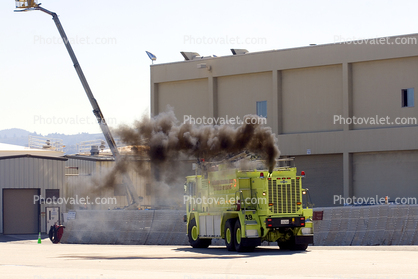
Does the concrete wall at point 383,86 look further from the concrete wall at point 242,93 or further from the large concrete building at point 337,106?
the concrete wall at point 242,93

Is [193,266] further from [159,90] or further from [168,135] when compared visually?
[159,90]

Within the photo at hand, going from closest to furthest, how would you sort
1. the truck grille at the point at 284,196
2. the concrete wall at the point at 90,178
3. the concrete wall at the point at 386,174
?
the truck grille at the point at 284,196 → the concrete wall at the point at 386,174 → the concrete wall at the point at 90,178

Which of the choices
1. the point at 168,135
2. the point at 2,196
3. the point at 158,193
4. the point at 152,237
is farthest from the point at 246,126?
the point at 2,196

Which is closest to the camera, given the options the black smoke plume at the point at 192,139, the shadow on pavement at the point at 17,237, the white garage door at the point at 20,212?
the black smoke plume at the point at 192,139

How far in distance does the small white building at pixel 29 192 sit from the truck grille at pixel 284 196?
25583 mm

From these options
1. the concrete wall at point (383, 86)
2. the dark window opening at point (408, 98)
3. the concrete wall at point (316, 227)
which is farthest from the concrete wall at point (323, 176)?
the concrete wall at point (316, 227)

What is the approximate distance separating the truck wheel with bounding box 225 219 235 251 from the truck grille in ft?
5.33

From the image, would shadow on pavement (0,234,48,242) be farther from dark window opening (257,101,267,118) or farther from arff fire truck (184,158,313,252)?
arff fire truck (184,158,313,252)

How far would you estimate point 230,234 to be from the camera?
23609 mm

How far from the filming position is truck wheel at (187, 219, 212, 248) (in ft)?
87.6
